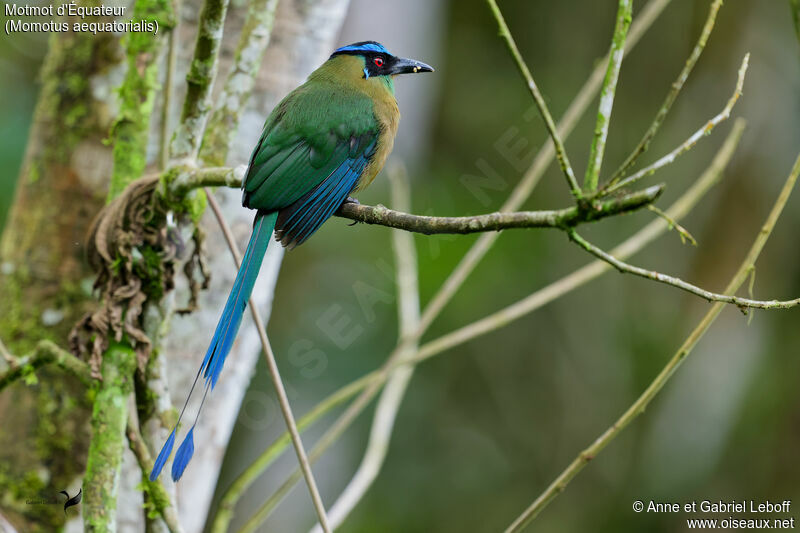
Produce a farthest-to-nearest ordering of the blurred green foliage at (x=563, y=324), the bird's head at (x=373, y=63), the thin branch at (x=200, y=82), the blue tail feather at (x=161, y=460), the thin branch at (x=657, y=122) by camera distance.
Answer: the blurred green foliage at (x=563, y=324) → the bird's head at (x=373, y=63) → the thin branch at (x=200, y=82) → the blue tail feather at (x=161, y=460) → the thin branch at (x=657, y=122)

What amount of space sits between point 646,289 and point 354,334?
240cm

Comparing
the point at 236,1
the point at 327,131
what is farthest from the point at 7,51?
the point at 327,131

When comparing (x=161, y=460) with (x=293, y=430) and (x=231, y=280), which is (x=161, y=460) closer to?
(x=293, y=430)

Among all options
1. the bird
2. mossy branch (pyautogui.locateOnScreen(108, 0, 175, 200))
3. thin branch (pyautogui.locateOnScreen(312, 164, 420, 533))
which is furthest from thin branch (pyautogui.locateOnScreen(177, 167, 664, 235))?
thin branch (pyautogui.locateOnScreen(312, 164, 420, 533))

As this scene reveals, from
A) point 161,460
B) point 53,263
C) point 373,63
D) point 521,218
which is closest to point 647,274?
point 521,218

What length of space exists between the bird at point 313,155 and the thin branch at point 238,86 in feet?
0.32

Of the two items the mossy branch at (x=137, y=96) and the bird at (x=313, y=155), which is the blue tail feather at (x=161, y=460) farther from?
the mossy branch at (x=137, y=96)

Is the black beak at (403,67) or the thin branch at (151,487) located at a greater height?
the black beak at (403,67)

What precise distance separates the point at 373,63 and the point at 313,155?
635 mm

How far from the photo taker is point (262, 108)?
2.70m

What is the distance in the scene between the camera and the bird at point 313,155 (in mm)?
2048

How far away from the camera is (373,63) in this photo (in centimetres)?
287

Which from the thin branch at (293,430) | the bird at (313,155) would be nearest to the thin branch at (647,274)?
the thin branch at (293,430)

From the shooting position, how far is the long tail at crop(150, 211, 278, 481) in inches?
66.9
